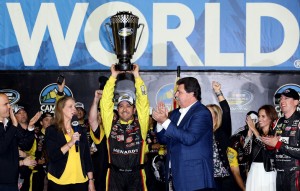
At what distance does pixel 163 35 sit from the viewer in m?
10.1

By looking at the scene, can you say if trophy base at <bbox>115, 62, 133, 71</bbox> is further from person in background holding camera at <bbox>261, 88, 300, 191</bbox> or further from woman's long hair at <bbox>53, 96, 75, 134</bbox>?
person in background holding camera at <bbox>261, 88, 300, 191</bbox>

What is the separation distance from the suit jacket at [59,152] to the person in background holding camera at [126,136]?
0.90ft

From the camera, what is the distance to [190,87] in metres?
5.83

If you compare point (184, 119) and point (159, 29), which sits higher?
point (159, 29)

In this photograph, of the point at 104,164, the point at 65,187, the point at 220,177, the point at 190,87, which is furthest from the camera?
the point at 104,164

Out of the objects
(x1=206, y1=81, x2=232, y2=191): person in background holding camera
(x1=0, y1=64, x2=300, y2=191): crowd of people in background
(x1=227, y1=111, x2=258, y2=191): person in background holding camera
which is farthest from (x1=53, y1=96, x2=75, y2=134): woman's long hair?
(x1=227, y1=111, x2=258, y2=191): person in background holding camera

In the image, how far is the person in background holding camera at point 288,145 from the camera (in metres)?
6.58

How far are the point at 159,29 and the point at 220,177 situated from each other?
146 inches

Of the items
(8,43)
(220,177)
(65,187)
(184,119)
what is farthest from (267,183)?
(8,43)

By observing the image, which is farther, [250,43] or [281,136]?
[250,43]

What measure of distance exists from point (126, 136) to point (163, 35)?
11.4 ft

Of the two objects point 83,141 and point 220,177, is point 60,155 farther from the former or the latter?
point 220,177

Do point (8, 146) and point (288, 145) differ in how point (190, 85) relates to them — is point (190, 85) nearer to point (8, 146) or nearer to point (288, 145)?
point (288, 145)

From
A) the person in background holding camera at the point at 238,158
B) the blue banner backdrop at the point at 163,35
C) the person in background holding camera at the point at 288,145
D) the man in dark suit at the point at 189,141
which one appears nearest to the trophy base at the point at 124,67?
the man in dark suit at the point at 189,141
